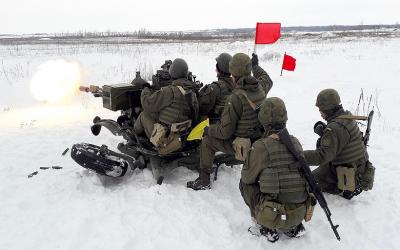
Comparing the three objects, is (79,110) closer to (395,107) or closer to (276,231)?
(276,231)

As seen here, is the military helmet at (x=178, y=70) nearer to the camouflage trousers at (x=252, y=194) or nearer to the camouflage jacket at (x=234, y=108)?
the camouflage jacket at (x=234, y=108)

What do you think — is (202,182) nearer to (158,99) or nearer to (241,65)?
(158,99)

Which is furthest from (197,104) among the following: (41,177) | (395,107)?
(395,107)

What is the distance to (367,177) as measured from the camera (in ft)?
15.7

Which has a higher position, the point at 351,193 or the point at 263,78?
the point at 263,78

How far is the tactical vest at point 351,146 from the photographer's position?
4520 millimetres

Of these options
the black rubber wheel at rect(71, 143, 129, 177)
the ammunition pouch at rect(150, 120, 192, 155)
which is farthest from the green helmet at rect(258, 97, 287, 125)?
the black rubber wheel at rect(71, 143, 129, 177)

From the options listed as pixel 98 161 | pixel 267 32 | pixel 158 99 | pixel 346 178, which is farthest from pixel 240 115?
pixel 267 32

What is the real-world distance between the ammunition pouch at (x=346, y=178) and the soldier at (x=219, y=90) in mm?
1949

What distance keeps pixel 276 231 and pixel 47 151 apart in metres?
4.54

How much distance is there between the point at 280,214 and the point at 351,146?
1.54m

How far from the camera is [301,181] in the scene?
148 inches

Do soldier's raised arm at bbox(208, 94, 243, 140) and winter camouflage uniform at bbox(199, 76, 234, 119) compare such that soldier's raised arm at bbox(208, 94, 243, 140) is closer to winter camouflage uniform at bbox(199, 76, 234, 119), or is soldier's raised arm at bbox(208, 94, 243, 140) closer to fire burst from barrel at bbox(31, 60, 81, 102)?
winter camouflage uniform at bbox(199, 76, 234, 119)

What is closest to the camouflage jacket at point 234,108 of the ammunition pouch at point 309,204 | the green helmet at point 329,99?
the green helmet at point 329,99
